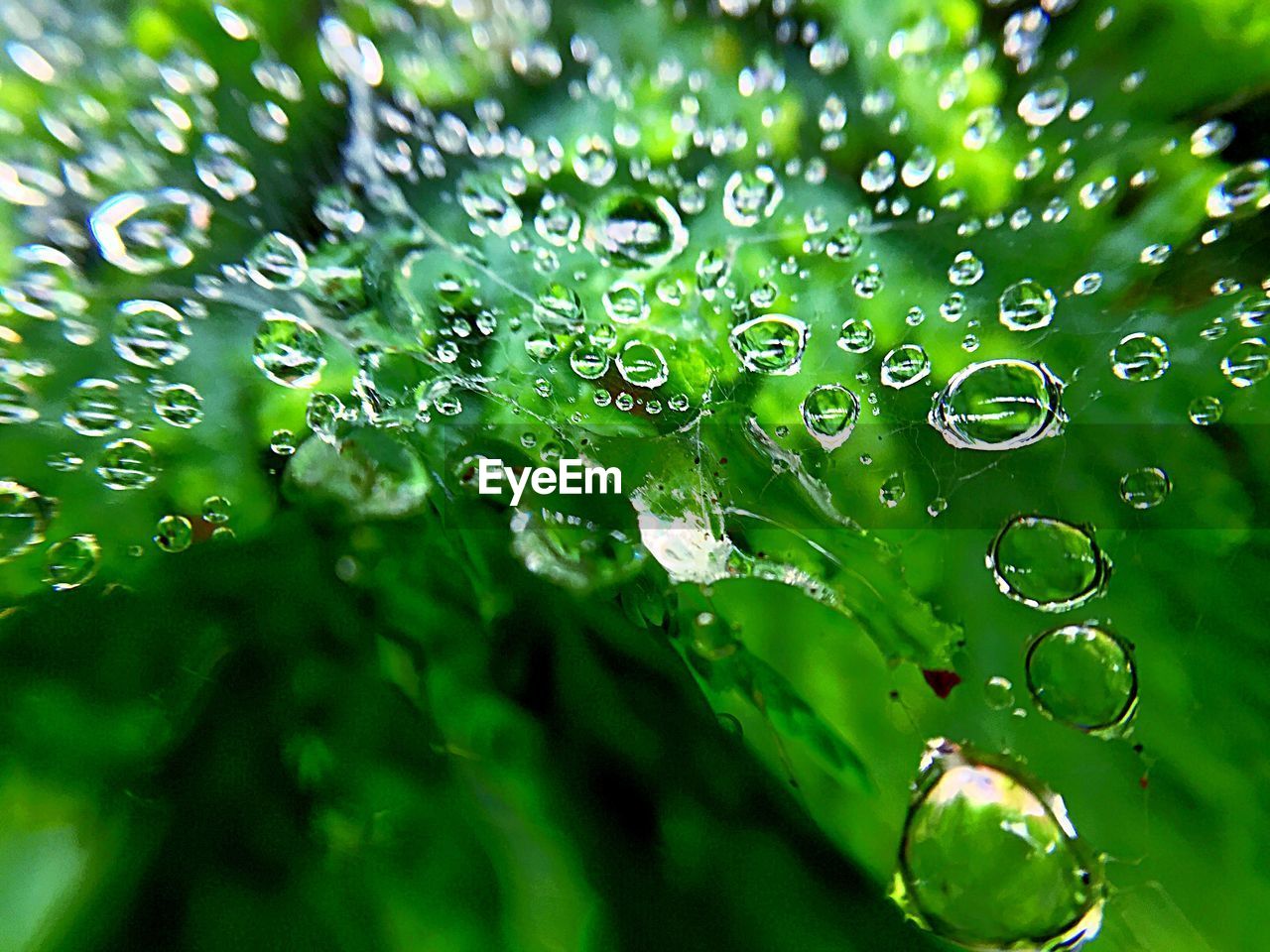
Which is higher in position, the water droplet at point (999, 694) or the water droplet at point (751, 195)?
the water droplet at point (751, 195)

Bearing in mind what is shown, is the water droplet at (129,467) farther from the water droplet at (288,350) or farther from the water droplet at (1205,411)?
the water droplet at (1205,411)

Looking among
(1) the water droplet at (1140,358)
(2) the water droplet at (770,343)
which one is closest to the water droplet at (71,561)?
(2) the water droplet at (770,343)

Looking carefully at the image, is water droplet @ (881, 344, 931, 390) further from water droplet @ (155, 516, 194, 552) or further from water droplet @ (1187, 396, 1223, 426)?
water droplet @ (155, 516, 194, 552)

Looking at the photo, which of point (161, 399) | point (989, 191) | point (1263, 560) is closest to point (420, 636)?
point (161, 399)

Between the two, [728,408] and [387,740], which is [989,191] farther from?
[387,740]

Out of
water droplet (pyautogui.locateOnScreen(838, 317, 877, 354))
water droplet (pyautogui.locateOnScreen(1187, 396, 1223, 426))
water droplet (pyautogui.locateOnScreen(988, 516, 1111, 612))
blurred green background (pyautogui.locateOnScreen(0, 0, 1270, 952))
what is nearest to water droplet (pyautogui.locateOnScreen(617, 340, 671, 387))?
blurred green background (pyautogui.locateOnScreen(0, 0, 1270, 952))

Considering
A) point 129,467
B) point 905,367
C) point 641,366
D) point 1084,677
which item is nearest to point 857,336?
point 905,367
